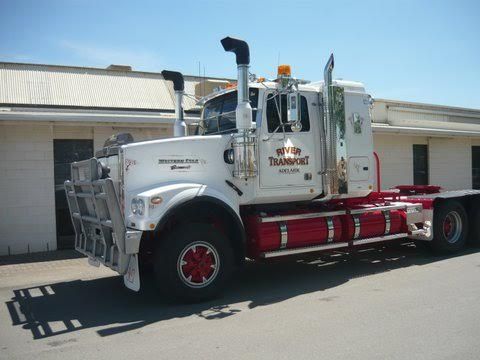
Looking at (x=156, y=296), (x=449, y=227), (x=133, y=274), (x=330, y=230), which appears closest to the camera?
(x=133, y=274)

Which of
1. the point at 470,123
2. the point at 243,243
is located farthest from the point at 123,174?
the point at 470,123

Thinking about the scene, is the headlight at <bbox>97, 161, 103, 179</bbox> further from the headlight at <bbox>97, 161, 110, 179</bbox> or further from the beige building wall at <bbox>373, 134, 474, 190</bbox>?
the beige building wall at <bbox>373, 134, 474, 190</bbox>

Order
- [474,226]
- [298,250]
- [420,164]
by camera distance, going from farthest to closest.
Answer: [420,164] → [474,226] → [298,250]

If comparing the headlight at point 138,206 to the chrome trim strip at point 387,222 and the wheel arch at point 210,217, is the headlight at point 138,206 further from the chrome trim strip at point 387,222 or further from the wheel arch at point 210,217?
the chrome trim strip at point 387,222

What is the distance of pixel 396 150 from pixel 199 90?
24.8ft

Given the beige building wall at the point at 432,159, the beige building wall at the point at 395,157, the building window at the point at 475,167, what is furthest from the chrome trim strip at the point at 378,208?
the building window at the point at 475,167

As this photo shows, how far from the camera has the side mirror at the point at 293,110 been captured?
6.76 m

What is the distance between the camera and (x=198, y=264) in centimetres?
637

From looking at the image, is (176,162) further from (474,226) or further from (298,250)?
(474,226)

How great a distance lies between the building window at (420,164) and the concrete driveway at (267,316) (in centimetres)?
808

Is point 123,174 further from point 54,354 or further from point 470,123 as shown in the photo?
point 470,123

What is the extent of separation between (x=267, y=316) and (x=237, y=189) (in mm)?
1990

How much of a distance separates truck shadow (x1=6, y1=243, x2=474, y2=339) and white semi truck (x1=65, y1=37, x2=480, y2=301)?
1.29ft

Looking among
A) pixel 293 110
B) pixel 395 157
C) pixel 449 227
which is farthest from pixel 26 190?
pixel 395 157
